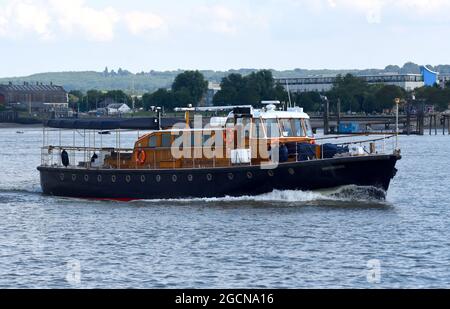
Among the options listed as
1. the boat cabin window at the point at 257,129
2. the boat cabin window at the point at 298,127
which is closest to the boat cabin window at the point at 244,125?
the boat cabin window at the point at 257,129

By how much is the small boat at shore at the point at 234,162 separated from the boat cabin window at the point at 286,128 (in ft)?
0.14

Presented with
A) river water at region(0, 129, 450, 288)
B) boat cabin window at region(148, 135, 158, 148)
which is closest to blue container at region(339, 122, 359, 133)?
river water at region(0, 129, 450, 288)

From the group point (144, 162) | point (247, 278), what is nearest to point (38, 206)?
point (144, 162)

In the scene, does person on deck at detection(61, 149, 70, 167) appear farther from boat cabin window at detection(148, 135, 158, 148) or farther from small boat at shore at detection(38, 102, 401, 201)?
boat cabin window at detection(148, 135, 158, 148)

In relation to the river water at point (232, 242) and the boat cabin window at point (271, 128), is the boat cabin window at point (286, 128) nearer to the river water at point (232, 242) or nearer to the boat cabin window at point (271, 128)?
the boat cabin window at point (271, 128)

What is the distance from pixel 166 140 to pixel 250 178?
451 cm

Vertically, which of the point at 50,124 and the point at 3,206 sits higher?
the point at 50,124

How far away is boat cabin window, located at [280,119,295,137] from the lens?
47.4 meters

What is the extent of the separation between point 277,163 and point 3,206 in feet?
43.0

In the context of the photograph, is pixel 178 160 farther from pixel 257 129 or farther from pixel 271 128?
pixel 271 128

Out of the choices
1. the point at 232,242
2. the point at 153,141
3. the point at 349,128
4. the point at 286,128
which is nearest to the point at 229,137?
Result: the point at 286,128

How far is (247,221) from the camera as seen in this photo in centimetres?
4128
